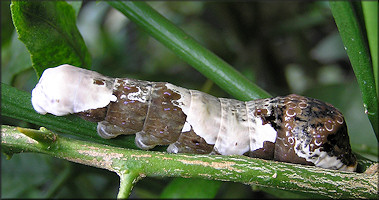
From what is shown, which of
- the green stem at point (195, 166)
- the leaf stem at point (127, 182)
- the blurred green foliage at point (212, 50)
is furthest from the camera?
the blurred green foliage at point (212, 50)

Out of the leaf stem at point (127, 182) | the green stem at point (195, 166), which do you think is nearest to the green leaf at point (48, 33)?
the green stem at point (195, 166)

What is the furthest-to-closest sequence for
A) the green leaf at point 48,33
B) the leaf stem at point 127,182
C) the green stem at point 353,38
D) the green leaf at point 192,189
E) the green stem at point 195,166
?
the green leaf at point 192,189, the green leaf at point 48,33, the green stem at point 353,38, the green stem at point 195,166, the leaf stem at point 127,182

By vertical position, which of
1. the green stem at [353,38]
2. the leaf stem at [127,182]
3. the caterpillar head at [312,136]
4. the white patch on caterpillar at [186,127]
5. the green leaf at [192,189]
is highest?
the green stem at [353,38]

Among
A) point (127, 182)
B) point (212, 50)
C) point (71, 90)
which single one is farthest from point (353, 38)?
point (212, 50)

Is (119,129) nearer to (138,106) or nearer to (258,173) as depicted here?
(138,106)

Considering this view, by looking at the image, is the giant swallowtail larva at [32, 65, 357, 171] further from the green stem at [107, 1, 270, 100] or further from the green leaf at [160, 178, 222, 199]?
the green leaf at [160, 178, 222, 199]

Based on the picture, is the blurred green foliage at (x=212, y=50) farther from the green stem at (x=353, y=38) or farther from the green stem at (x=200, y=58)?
the green stem at (x=353, y=38)

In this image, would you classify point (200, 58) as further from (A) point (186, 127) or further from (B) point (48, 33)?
(B) point (48, 33)
